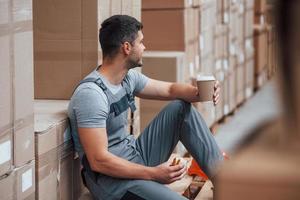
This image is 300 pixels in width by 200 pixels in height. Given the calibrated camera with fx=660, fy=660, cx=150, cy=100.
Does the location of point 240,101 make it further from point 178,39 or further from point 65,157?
point 65,157

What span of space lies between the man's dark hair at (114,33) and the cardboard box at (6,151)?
925 mm

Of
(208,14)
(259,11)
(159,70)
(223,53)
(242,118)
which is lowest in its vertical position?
(242,118)

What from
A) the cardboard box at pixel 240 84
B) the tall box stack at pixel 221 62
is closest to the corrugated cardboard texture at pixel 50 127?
the tall box stack at pixel 221 62

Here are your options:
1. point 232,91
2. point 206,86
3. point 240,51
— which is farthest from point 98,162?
point 240,51

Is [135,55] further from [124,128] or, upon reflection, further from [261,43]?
[261,43]

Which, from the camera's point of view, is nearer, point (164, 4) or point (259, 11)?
point (164, 4)

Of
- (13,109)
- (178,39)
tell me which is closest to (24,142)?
(13,109)

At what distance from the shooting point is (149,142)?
334 centimetres

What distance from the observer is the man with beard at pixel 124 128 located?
112 inches

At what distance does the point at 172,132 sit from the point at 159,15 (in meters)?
1.89

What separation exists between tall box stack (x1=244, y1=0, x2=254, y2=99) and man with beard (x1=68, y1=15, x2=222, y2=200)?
4754 mm

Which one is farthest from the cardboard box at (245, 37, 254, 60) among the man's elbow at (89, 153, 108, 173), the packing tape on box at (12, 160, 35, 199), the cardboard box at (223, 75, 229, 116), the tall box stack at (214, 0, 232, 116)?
the packing tape on box at (12, 160, 35, 199)

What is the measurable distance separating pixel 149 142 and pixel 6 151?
118cm

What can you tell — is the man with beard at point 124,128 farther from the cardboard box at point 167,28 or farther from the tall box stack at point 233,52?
the tall box stack at point 233,52
